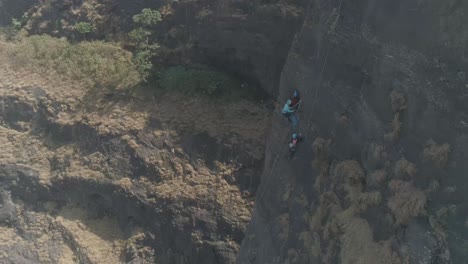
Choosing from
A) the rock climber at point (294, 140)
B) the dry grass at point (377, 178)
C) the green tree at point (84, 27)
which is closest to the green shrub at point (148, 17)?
the green tree at point (84, 27)

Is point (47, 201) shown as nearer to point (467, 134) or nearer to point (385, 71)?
point (385, 71)

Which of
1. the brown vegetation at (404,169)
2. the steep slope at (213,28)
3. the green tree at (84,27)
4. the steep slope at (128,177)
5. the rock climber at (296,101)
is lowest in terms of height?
the steep slope at (128,177)

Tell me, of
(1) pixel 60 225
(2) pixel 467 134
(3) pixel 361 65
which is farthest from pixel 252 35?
(2) pixel 467 134

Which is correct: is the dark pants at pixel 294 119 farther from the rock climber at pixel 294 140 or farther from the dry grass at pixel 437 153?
the dry grass at pixel 437 153

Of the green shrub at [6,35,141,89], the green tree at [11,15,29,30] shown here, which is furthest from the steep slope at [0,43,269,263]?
the green tree at [11,15,29,30]

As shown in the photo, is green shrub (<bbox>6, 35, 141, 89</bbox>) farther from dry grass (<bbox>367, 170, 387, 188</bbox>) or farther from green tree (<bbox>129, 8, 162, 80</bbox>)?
dry grass (<bbox>367, 170, 387, 188</bbox>)

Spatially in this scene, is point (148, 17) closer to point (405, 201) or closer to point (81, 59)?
point (81, 59)
